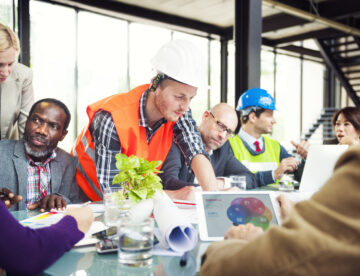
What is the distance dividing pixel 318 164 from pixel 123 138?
1.03m

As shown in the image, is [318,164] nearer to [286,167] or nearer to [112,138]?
[286,167]

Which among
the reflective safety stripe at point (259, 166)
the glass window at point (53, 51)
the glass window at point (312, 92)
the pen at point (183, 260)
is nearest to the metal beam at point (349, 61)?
the glass window at point (312, 92)

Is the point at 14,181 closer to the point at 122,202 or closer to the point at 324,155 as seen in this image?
the point at 122,202

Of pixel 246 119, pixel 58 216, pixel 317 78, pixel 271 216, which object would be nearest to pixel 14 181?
pixel 58 216

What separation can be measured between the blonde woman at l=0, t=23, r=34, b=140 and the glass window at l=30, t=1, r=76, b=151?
4.04m

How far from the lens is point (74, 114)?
766cm

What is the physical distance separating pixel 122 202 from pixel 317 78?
12707 mm

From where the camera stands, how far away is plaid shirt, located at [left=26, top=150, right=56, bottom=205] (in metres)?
2.16

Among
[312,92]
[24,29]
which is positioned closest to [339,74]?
[312,92]

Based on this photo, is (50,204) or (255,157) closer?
(50,204)

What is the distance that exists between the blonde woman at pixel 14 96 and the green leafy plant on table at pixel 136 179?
170 cm

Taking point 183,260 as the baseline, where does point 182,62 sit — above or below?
above

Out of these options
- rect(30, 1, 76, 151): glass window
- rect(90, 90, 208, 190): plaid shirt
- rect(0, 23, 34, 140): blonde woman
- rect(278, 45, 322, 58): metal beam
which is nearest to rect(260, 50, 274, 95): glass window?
rect(278, 45, 322, 58): metal beam

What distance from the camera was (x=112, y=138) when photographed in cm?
181
